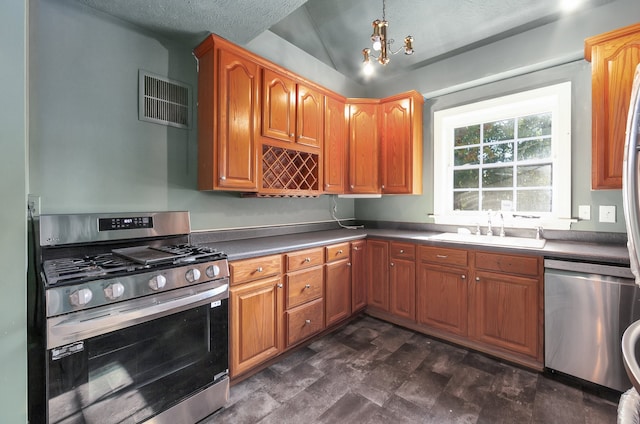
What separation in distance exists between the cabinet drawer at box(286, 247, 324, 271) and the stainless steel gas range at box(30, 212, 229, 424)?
0.59 m

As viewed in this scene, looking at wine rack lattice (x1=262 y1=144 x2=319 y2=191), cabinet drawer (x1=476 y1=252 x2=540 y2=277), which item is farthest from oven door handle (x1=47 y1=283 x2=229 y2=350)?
cabinet drawer (x1=476 y1=252 x2=540 y2=277)

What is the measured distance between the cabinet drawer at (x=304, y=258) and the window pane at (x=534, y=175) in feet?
6.66

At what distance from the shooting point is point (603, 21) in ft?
7.06

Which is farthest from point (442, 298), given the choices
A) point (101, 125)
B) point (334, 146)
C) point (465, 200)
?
point (101, 125)

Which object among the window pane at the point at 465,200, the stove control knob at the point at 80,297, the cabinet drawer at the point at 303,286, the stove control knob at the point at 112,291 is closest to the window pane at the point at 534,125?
the window pane at the point at 465,200

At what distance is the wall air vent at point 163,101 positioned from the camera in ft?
6.54

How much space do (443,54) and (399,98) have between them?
23.4 inches

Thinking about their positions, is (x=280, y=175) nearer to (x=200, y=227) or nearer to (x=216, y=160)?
(x=216, y=160)

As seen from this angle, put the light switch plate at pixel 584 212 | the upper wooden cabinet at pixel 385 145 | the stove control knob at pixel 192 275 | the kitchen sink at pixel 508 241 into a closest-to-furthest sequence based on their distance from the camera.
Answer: the stove control knob at pixel 192 275 → the kitchen sink at pixel 508 241 → the light switch plate at pixel 584 212 → the upper wooden cabinet at pixel 385 145

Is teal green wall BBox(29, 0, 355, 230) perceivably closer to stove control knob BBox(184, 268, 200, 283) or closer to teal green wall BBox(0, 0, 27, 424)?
teal green wall BBox(0, 0, 27, 424)

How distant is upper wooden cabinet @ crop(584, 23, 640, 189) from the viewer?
6.06 feet

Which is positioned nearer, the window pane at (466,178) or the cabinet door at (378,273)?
the cabinet door at (378,273)

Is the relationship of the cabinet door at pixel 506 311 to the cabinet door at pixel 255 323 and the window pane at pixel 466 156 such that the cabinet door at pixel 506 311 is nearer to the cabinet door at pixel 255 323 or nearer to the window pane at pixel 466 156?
the window pane at pixel 466 156

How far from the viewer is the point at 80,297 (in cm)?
118
